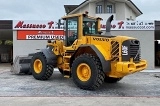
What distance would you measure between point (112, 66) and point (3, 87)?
4.12 meters

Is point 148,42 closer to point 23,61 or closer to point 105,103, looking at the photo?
point 23,61

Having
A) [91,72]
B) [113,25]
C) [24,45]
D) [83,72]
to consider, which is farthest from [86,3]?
[91,72]

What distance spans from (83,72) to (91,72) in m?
0.55

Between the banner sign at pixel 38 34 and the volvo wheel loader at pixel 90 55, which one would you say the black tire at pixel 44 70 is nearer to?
the volvo wheel loader at pixel 90 55

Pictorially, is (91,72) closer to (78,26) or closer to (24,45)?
(78,26)

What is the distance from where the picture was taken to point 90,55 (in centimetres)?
995

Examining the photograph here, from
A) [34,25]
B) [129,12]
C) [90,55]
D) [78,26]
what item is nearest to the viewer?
[90,55]

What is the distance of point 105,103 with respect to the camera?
25.4ft

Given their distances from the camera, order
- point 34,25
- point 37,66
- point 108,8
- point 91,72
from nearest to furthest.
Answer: point 91,72 → point 37,66 → point 34,25 → point 108,8

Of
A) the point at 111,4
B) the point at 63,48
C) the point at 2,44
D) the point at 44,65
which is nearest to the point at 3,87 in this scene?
the point at 44,65

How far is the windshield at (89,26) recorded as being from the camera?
1088 cm

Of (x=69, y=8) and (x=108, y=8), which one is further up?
(x=69, y=8)

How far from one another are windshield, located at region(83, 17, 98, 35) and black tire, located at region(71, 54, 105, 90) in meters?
1.32

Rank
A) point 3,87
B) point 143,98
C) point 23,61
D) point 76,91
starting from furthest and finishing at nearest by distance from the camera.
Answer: point 23,61, point 3,87, point 76,91, point 143,98
